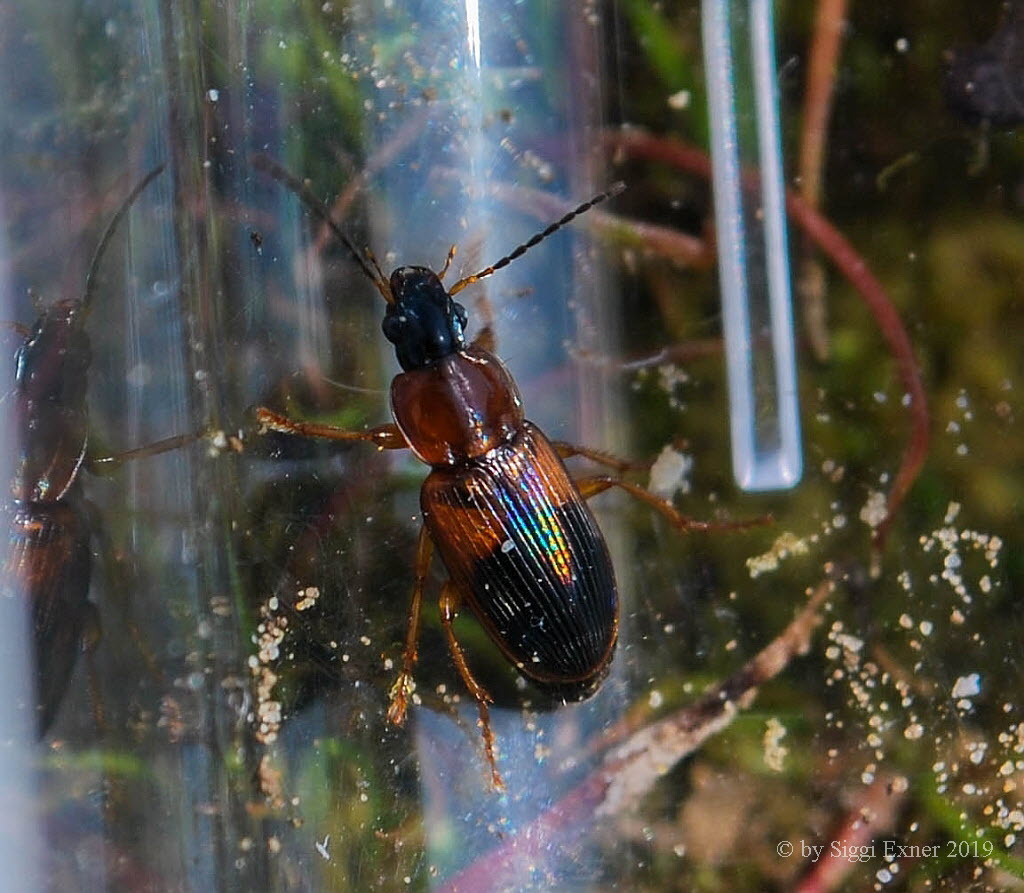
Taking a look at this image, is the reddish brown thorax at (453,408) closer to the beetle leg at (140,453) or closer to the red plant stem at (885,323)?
the beetle leg at (140,453)

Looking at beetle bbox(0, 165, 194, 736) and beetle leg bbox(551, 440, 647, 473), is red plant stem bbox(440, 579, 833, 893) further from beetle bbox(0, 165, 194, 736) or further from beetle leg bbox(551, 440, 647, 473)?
beetle bbox(0, 165, 194, 736)

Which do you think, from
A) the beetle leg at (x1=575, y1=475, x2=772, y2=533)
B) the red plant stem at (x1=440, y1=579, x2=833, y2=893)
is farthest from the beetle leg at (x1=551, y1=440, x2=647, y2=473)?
the red plant stem at (x1=440, y1=579, x2=833, y2=893)

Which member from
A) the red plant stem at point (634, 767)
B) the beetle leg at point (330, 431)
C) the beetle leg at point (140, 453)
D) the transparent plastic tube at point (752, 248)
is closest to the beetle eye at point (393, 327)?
the beetle leg at point (330, 431)

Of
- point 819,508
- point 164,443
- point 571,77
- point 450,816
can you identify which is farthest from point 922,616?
point 164,443

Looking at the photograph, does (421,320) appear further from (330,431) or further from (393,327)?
(330,431)

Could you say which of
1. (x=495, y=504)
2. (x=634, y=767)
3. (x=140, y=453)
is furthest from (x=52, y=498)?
(x=634, y=767)

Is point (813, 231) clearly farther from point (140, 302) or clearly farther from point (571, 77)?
point (140, 302)

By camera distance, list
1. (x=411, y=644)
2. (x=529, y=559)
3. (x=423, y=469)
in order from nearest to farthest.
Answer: (x=529, y=559) < (x=411, y=644) < (x=423, y=469)
